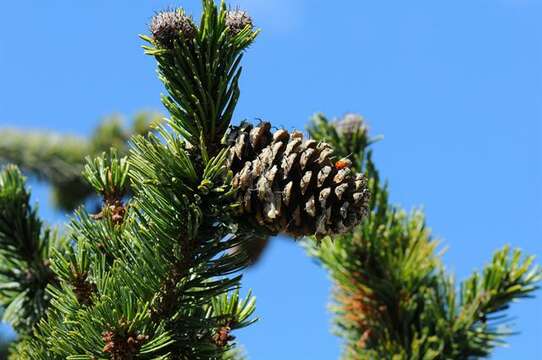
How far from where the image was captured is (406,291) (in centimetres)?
273

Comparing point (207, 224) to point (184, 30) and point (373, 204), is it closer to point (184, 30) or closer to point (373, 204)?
point (184, 30)

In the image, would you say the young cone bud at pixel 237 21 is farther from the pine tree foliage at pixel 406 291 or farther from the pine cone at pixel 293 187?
the pine tree foliage at pixel 406 291

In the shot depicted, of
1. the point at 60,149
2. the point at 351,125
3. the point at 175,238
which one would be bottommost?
the point at 175,238

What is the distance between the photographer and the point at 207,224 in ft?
→ 5.65

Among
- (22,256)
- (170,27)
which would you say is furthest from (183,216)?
(22,256)

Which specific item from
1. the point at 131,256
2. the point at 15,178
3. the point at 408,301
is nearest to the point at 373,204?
the point at 408,301

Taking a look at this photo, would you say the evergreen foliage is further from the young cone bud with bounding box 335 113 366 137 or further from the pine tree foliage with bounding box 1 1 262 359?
the young cone bud with bounding box 335 113 366 137

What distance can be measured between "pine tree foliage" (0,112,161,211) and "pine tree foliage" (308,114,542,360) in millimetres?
4674

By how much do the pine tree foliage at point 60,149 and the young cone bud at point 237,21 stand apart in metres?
5.59

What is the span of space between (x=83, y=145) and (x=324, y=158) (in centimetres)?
635

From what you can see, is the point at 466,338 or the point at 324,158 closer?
the point at 324,158

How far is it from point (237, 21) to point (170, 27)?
0.49ft

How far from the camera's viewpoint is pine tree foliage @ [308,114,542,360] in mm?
2658

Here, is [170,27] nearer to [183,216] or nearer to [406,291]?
[183,216]
